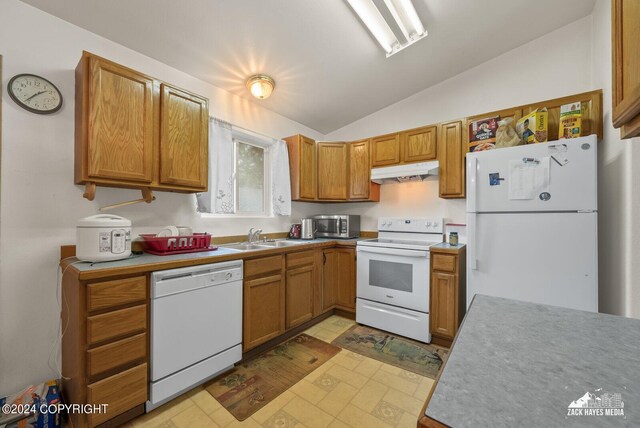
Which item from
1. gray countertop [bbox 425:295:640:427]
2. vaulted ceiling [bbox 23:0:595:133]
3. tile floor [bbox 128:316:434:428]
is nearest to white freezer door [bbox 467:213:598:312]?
tile floor [bbox 128:316:434:428]

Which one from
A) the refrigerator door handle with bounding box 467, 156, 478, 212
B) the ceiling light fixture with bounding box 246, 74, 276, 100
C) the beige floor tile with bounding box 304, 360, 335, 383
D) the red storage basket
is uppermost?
the ceiling light fixture with bounding box 246, 74, 276, 100

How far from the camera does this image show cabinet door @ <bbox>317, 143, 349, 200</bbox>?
3311 millimetres

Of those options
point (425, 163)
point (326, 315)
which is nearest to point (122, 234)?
point (326, 315)

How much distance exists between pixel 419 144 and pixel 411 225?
95 cm

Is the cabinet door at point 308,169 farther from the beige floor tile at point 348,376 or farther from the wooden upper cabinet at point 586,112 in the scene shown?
the wooden upper cabinet at point 586,112

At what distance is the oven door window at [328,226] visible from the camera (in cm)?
326

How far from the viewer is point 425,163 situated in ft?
8.98

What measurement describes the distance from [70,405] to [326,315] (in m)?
2.13

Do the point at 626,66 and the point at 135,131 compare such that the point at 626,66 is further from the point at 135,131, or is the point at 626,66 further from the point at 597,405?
the point at 135,131

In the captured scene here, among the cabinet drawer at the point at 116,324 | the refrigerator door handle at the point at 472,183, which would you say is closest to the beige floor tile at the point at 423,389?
the refrigerator door handle at the point at 472,183

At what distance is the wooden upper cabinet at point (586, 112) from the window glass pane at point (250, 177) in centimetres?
285

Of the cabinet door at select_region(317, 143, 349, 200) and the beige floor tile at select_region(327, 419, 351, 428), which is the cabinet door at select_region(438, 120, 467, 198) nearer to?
the cabinet door at select_region(317, 143, 349, 200)

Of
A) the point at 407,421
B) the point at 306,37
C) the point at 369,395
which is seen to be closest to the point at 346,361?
the point at 369,395

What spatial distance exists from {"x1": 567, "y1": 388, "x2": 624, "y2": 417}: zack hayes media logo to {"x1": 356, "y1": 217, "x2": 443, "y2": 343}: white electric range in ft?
6.54
